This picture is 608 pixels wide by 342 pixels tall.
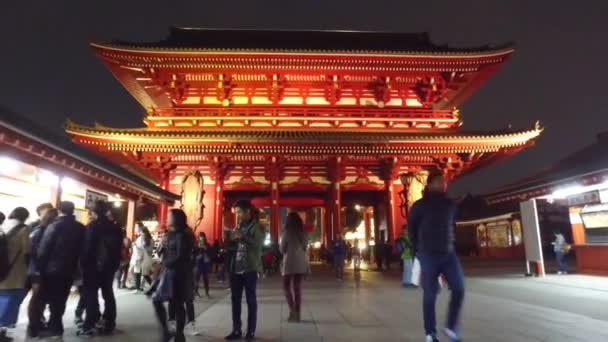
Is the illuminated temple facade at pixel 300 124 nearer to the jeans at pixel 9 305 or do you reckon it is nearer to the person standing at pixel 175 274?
the jeans at pixel 9 305

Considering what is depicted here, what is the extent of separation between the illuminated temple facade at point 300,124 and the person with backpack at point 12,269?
10.3m

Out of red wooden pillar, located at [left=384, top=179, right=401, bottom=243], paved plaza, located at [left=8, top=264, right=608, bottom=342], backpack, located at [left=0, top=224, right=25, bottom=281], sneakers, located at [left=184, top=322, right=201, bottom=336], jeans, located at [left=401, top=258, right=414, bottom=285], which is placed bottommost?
paved plaza, located at [left=8, top=264, right=608, bottom=342]

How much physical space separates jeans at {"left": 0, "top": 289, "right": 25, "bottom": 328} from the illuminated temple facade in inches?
416

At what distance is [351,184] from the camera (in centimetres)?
1905

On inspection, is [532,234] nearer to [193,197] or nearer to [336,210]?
[336,210]

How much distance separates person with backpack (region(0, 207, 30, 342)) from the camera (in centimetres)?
547

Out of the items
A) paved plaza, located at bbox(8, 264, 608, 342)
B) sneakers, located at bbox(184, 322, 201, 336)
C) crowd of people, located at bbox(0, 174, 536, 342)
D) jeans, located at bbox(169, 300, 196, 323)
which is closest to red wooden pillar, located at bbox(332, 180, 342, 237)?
paved plaza, located at bbox(8, 264, 608, 342)

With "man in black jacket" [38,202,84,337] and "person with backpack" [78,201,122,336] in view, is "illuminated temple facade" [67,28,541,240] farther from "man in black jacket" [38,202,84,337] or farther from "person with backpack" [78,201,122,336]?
"man in black jacket" [38,202,84,337]

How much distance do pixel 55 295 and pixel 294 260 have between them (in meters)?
3.61

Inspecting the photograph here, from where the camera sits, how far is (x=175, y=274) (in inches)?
187

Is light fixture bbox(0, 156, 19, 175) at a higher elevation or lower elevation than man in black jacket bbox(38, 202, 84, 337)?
higher

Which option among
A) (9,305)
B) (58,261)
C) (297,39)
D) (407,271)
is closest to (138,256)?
(9,305)

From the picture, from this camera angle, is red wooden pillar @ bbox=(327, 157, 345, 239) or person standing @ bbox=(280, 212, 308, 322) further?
red wooden pillar @ bbox=(327, 157, 345, 239)

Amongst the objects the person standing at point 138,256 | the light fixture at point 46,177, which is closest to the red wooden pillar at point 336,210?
the person standing at point 138,256
